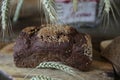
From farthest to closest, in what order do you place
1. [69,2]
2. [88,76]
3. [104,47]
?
[69,2]
[104,47]
[88,76]

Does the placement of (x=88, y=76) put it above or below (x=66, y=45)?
below

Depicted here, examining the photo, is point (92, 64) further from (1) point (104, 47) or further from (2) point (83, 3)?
(2) point (83, 3)

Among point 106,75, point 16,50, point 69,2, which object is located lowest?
point 106,75

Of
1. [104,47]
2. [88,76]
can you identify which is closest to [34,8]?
[104,47]

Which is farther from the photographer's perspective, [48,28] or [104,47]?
[104,47]

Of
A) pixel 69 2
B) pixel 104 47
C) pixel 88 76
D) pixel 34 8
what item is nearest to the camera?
pixel 88 76

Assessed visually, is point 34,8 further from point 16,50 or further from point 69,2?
point 16,50

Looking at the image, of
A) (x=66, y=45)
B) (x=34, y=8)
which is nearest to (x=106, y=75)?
(x=66, y=45)
